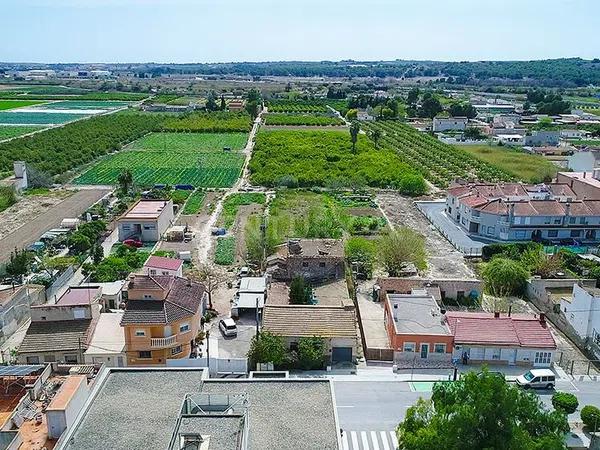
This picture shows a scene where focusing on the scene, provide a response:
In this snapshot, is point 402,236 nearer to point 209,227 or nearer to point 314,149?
point 209,227

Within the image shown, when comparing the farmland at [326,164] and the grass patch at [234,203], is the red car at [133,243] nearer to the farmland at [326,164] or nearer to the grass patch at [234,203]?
the grass patch at [234,203]

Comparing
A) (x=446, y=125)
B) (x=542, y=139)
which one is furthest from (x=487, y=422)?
(x=446, y=125)

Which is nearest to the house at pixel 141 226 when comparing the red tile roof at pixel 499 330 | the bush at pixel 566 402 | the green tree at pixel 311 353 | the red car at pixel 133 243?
the red car at pixel 133 243

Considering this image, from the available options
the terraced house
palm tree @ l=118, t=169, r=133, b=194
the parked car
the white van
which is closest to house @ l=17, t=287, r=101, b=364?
the parked car

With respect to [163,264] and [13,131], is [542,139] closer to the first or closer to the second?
[163,264]

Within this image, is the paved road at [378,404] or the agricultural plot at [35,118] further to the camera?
the agricultural plot at [35,118]

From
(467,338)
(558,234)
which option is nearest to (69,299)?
(467,338)
